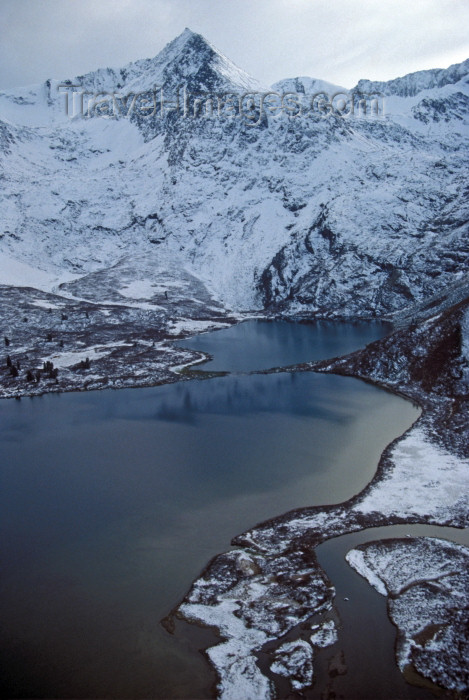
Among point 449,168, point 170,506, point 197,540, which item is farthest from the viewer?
point 449,168

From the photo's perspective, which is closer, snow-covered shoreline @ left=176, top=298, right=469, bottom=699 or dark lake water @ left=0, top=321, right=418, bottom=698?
snow-covered shoreline @ left=176, top=298, right=469, bottom=699

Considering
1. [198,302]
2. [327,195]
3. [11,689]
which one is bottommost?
[11,689]

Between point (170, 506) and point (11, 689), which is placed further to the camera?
point (170, 506)

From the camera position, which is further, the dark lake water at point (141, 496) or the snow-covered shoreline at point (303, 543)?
the dark lake water at point (141, 496)

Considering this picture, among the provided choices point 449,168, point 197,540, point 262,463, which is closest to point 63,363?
point 262,463

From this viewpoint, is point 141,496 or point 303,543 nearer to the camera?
point 303,543

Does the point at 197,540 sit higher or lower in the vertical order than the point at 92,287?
lower

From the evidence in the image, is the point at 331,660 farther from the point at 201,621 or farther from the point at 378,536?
the point at 378,536

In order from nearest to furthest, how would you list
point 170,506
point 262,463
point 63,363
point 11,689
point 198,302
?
point 11,689, point 170,506, point 262,463, point 63,363, point 198,302
